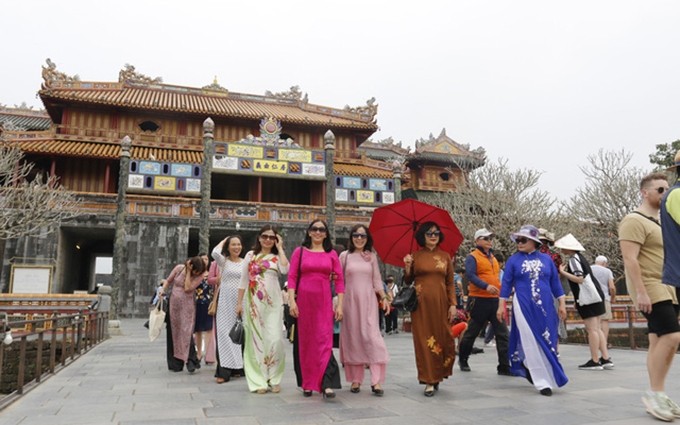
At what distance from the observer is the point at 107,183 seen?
2233 centimetres

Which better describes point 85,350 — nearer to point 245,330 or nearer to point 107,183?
point 245,330

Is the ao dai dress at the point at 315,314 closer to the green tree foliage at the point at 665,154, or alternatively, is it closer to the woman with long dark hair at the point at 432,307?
the woman with long dark hair at the point at 432,307

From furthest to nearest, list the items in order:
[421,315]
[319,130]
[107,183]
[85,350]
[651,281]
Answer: [319,130], [107,183], [85,350], [421,315], [651,281]

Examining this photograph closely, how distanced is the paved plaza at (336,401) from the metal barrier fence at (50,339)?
0.59 ft

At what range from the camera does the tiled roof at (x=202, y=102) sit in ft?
78.2

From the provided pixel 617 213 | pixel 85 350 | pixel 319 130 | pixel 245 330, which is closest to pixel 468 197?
pixel 617 213

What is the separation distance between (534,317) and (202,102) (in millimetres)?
24955

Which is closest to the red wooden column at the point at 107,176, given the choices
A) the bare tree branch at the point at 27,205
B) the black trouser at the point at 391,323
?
the bare tree branch at the point at 27,205

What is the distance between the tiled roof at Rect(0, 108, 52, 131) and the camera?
2714 cm

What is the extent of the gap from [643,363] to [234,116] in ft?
72.8

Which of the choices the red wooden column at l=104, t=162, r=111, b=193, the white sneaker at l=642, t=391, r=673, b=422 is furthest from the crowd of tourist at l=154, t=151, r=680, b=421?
the red wooden column at l=104, t=162, r=111, b=193

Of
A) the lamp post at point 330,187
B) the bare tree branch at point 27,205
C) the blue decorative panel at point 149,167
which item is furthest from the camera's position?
the bare tree branch at point 27,205

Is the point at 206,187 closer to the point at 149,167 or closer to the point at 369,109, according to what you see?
the point at 149,167

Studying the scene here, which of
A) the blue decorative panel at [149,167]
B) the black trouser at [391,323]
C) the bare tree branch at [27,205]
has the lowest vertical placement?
the black trouser at [391,323]
